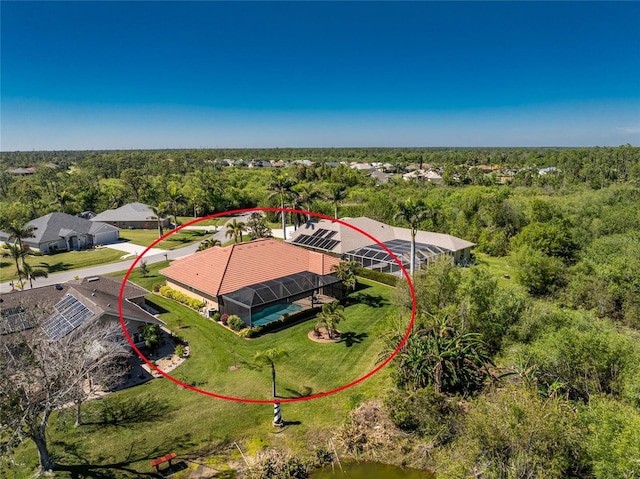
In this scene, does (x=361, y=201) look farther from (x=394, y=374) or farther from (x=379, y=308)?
(x=394, y=374)

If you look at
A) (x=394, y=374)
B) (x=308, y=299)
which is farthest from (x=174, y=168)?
(x=394, y=374)

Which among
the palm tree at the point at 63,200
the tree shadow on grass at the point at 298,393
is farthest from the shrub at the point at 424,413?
the palm tree at the point at 63,200

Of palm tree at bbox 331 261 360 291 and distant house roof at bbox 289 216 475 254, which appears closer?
palm tree at bbox 331 261 360 291

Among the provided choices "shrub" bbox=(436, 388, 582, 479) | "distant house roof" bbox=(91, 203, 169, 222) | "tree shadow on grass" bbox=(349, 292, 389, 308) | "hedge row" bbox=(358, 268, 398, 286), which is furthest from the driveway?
"shrub" bbox=(436, 388, 582, 479)

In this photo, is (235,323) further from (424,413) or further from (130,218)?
(130,218)

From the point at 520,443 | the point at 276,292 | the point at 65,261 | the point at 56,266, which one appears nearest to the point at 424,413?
the point at 520,443

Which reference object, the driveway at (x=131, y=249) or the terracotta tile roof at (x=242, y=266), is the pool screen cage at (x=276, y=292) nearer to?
the terracotta tile roof at (x=242, y=266)

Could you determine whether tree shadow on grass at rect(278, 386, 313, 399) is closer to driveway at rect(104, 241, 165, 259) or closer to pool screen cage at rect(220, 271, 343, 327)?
pool screen cage at rect(220, 271, 343, 327)

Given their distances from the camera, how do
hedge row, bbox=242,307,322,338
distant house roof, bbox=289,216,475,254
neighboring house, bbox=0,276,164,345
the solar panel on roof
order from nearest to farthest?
1. the solar panel on roof
2. neighboring house, bbox=0,276,164,345
3. hedge row, bbox=242,307,322,338
4. distant house roof, bbox=289,216,475,254
